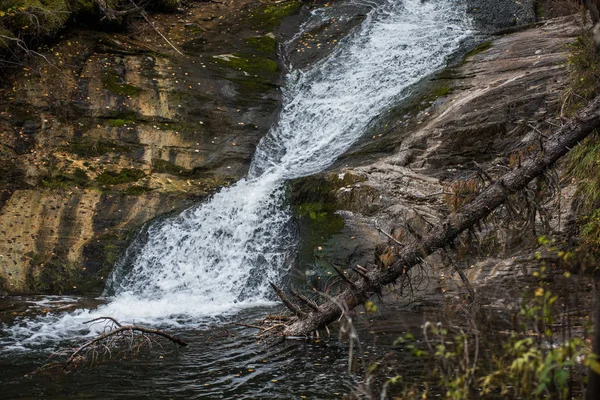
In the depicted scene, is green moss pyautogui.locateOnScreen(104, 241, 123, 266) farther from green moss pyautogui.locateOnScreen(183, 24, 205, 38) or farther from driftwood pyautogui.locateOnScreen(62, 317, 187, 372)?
green moss pyautogui.locateOnScreen(183, 24, 205, 38)

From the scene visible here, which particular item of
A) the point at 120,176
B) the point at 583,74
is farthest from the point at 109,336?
the point at 583,74

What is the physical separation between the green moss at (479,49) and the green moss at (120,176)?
785 centimetres

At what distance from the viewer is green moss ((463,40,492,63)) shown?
13.6 m

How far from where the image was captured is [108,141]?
1219 cm

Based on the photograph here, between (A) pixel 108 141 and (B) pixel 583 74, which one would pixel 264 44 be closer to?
(A) pixel 108 141

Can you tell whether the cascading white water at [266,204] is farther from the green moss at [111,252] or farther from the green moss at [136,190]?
the green moss at [136,190]

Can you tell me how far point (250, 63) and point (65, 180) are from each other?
6.18 meters

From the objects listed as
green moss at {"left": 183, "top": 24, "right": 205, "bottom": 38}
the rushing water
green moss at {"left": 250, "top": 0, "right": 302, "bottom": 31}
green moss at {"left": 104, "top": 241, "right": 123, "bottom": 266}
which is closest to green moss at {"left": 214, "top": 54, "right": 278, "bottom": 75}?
the rushing water

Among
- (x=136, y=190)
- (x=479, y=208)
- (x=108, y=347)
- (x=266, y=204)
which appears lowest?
(x=108, y=347)

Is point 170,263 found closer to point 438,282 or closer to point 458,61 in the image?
point 438,282

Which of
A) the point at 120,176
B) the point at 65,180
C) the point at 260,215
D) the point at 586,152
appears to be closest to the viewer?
the point at 586,152

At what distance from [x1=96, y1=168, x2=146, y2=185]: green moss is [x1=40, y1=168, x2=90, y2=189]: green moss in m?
0.28

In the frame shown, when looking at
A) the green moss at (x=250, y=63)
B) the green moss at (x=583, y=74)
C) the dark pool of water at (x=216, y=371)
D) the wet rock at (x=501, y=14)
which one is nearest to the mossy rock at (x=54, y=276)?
the dark pool of water at (x=216, y=371)

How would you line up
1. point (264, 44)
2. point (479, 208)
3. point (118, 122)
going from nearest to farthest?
point (479, 208)
point (118, 122)
point (264, 44)
